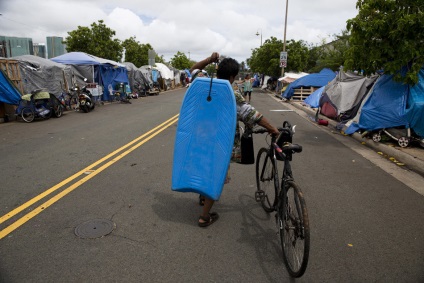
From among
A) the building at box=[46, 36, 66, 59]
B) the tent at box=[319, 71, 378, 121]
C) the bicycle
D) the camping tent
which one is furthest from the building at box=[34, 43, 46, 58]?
the bicycle

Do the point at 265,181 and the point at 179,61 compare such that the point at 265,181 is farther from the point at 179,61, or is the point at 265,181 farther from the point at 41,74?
the point at 179,61

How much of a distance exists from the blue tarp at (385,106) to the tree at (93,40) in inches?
1280

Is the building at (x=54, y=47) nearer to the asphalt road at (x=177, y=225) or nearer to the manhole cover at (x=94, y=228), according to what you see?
the asphalt road at (x=177, y=225)

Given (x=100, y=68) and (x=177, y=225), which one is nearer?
(x=177, y=225)

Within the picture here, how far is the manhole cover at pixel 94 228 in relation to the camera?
345 centimetres

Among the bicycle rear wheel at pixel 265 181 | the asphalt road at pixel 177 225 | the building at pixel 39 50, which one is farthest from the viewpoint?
the building at pixel 39 50

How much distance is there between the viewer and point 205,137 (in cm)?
338

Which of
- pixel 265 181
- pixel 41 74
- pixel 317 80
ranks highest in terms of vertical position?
pixel 317 80

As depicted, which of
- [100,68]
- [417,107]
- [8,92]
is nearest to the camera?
[417,107]

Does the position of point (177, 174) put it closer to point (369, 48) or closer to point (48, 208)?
point (48, 208)

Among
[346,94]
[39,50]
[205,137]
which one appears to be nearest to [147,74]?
[346,94]

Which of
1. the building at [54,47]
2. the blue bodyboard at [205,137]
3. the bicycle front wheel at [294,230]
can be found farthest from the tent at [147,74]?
the building at [54,47]

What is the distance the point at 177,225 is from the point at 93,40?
36148 millimetres

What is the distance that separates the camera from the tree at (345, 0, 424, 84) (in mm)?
7371
